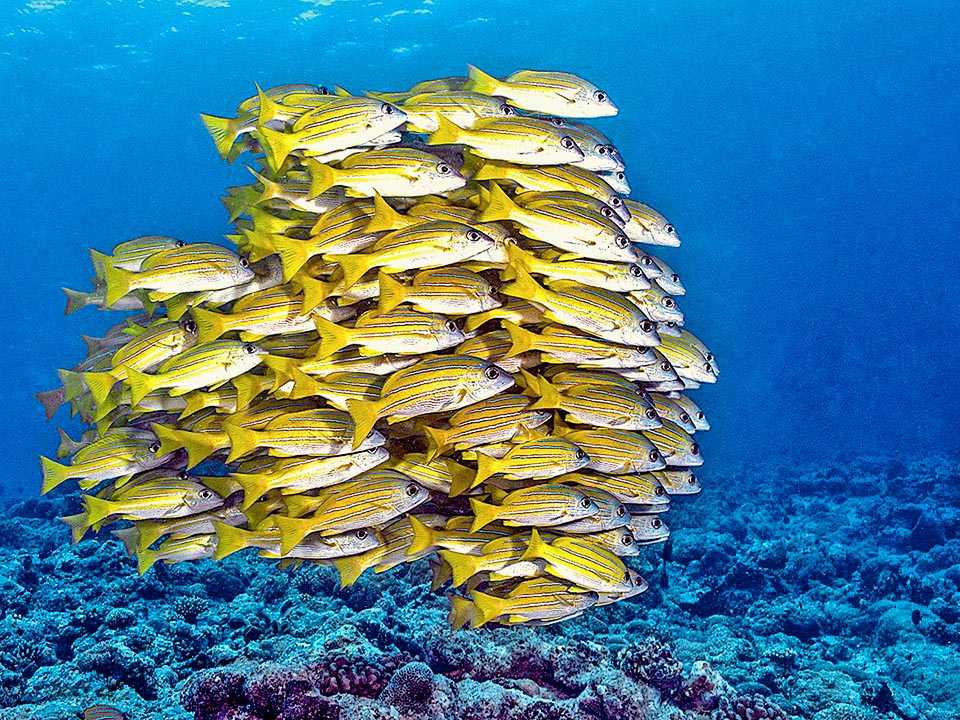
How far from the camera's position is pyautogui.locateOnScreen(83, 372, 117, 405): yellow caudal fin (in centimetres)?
432

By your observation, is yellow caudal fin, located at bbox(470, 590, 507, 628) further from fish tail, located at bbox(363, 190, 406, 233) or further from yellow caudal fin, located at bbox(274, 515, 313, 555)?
fish tail, located at bbox(363, 190, 406, 233)

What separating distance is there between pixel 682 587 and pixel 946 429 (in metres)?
51.4

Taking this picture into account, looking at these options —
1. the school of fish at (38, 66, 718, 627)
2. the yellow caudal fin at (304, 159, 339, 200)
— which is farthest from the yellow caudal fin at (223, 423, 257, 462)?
the yellow caudal fin at (304, 159, 339, 200)

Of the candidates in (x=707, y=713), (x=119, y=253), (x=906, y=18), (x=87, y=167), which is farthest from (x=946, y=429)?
(x=87, y=167)

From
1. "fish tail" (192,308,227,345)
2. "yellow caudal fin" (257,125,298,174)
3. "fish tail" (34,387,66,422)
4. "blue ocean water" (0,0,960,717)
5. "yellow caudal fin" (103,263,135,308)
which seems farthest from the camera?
"blue ocean water" (0,0,960,717)

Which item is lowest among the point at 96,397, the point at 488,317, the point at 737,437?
the point at 96,397

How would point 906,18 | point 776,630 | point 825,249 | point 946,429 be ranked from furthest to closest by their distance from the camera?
point 825,249 < point 906,18 < point 946,429 < point 776,630

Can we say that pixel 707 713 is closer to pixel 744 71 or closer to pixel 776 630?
pixel 776 630

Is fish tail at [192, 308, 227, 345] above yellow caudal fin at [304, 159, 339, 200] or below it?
below

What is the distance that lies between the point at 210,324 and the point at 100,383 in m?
0.90

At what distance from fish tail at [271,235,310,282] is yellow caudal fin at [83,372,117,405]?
1.36 metres

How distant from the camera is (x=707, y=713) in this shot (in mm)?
5312

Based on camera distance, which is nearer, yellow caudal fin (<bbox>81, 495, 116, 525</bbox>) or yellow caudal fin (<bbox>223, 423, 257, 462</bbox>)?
yellow caudal fin (<bbox>223, 423, 257, 462</bbox>)

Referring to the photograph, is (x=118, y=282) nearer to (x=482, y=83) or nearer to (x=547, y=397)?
(x=482, y=83)
